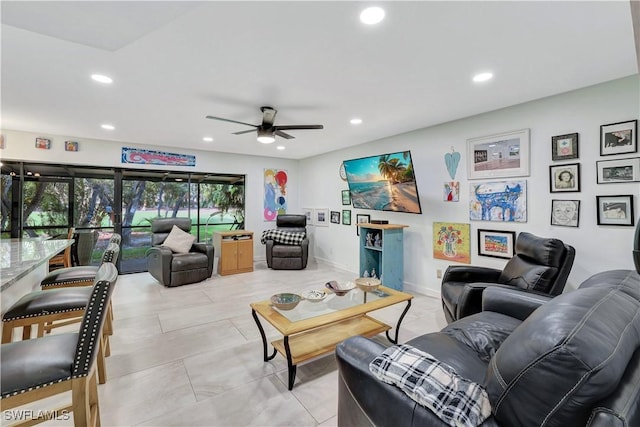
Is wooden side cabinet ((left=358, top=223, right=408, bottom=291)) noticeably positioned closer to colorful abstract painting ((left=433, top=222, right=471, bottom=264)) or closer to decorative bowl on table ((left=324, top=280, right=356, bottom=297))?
colorful abstract painting ((left=433, top=222, right=471, bottom=264))

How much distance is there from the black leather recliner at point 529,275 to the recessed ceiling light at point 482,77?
1549 millimetres

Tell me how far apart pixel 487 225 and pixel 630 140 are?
144cm

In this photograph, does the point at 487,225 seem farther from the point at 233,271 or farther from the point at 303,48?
the point at 233,271

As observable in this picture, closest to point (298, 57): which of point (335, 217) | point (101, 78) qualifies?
point (101, 78)

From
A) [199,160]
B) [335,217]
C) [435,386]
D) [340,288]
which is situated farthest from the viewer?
[335,217]

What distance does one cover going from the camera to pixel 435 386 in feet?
3.47

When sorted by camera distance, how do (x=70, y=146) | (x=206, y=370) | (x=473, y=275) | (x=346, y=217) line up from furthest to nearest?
(x=346, y=217) → (x=70, y=146) → (x=473, y=275) → (x=206, y=370)

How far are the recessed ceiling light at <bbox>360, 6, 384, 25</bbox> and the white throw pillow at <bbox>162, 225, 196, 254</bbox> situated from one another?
4476mm

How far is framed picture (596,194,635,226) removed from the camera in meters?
2.46

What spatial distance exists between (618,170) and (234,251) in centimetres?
531

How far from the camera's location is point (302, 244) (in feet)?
18.5

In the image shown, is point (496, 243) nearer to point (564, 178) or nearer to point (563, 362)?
point (564, 178)

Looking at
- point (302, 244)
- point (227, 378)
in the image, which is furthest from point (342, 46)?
point (302, 244)

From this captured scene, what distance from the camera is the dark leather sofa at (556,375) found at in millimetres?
783
